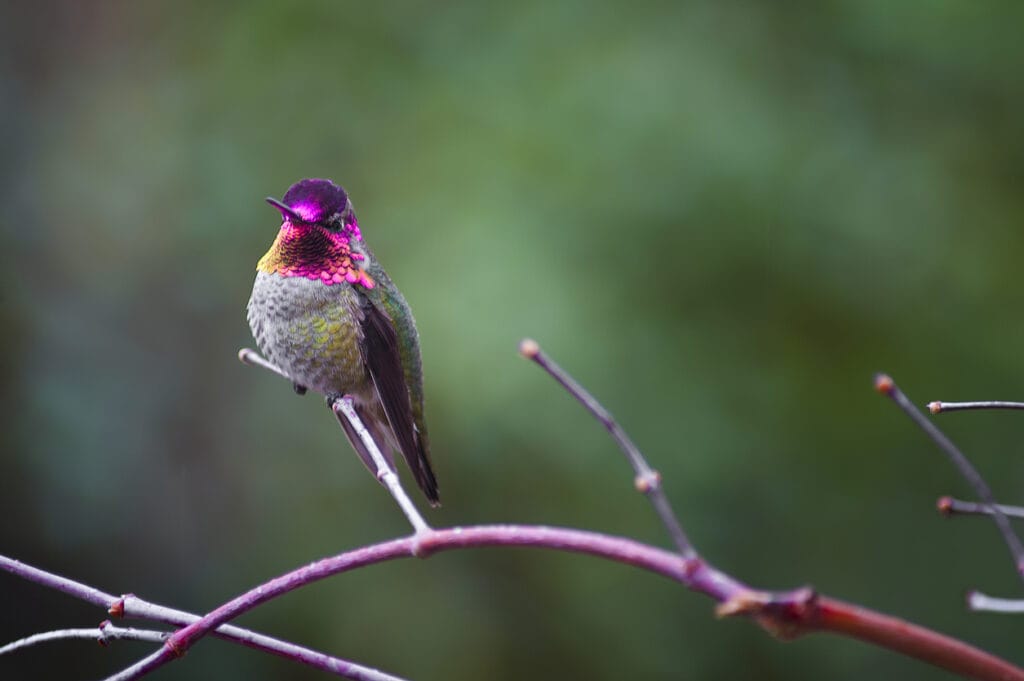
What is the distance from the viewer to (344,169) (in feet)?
10.9

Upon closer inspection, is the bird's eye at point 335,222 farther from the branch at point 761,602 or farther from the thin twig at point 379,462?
the branch at point 761,602

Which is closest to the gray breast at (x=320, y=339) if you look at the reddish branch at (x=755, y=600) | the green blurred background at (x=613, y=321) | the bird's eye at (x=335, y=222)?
the bird's eye at (x=335, y=222)

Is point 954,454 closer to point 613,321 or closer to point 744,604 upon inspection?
point 744,604

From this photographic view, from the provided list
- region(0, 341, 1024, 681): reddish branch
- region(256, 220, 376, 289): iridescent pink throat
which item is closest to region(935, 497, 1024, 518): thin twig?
region(0, 341, 1024, 681): reddish branch

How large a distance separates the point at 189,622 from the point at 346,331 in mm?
379

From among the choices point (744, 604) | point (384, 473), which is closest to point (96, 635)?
point (384, 473)

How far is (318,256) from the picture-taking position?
0.90 metres

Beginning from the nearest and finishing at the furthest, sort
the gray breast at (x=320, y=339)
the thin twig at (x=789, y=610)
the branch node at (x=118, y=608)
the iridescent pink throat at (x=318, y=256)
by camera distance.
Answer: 1. the thin twig at (x=789, y=610)
2. the branch node at (x=118, y=608)
3. the iridescent pink throat at (x=318, y=256)
4. the gray breast at (x=320, y=339)

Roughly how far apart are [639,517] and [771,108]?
4.02 ft

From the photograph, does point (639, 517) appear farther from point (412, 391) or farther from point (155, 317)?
point (412, 391)

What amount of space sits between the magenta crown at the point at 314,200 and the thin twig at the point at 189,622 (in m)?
0.25

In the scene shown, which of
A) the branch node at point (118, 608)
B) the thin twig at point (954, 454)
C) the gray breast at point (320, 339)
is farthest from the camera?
the gray breast at point (320, 339)

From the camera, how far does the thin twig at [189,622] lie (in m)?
0.65

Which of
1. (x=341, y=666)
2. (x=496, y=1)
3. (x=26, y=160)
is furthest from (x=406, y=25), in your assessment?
(x=341, y=666)
